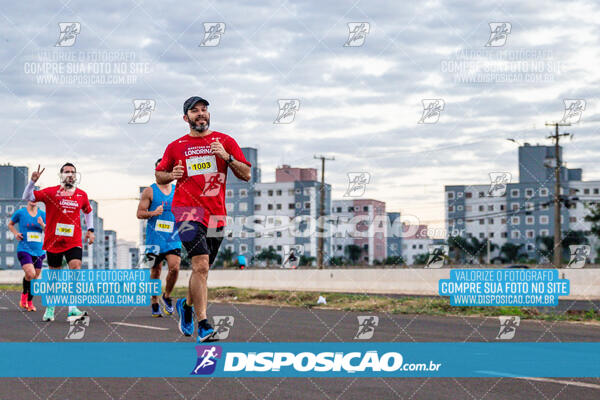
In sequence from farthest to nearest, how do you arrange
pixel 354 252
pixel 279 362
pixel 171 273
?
pixel 354 252
pixel 171 273
pixel 279 362

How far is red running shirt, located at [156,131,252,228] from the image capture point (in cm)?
588

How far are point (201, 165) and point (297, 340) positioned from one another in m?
5.07

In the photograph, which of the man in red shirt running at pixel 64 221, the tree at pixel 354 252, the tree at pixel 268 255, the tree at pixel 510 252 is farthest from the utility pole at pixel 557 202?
the tree at pixel 354 252

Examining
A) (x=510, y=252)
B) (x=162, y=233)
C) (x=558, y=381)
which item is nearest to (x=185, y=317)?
(x=162, y=233)

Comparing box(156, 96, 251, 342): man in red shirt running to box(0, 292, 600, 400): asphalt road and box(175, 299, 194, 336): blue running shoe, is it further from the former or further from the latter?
box(0, 292, 600, 400): asphalt road

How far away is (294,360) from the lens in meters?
6.18

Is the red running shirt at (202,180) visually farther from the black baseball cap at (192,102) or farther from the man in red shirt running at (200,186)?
the black baseball cap at (192,102)

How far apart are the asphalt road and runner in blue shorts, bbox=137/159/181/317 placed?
1.15m

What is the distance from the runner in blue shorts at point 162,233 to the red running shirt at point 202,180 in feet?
3.49

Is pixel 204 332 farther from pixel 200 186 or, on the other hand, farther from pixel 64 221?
pixel 64 221

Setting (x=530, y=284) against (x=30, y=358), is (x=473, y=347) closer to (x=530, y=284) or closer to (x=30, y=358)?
(x=30, y=358)

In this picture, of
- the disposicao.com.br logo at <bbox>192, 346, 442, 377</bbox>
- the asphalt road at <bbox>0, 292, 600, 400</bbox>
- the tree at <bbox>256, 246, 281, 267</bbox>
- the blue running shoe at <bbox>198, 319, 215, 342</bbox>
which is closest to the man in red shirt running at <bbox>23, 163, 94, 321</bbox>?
the asphalt road at <bbox>0, 292, 600, 400</bbox>

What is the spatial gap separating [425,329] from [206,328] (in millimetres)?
7535

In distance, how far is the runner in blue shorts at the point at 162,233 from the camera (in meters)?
7.32
